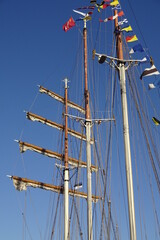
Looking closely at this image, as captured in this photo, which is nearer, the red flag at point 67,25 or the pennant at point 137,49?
the pennant at point 137,49

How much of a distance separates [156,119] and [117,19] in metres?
4.55

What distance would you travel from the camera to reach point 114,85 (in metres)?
16.3

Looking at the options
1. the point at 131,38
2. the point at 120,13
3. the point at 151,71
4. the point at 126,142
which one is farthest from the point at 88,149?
the point at 126,142

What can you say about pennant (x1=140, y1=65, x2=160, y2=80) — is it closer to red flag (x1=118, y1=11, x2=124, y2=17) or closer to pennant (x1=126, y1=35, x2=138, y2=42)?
pennant (x1=126, y1=35, x2=138, y2=42)

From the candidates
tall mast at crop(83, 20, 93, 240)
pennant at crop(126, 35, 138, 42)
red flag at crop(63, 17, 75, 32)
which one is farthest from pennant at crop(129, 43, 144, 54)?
red flag at crop(63, 17, 75, 32)

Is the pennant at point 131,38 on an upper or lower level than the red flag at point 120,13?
lower

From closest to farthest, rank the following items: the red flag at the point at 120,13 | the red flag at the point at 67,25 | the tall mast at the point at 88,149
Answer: the red flag at the point at 120,13 → the tall mast at the point at 88,149 → the red flag at the point at 67,25

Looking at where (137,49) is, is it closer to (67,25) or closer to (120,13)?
(120,13)

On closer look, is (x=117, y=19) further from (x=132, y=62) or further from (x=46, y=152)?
(x=46, y=152)

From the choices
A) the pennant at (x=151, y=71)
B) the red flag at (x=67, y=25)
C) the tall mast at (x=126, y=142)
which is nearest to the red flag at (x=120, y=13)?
the tall mast at (x=126, y=142)

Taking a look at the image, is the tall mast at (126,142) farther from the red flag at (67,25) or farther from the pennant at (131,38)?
the red flag at (67,25)

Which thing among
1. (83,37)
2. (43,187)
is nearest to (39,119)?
(43,187)

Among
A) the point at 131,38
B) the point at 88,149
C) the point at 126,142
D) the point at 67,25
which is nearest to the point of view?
the point at 126,142

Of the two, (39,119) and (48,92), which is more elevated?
(48,92)
